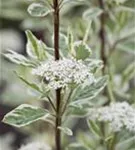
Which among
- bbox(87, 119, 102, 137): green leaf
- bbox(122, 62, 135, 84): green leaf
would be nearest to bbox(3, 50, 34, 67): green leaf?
bbox(87, 119, 102, 137): green leaf

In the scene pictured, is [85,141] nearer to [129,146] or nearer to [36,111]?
[129,146]

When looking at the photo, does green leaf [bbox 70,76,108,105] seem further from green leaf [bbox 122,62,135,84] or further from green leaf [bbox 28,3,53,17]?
green leaf [bbox 122,62,135,84]

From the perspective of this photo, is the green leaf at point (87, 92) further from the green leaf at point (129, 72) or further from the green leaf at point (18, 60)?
the green leaf at point (129, 72)

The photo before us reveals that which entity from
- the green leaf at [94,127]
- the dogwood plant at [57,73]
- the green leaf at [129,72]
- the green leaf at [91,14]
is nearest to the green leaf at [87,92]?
the dogwood plant at [57,73]

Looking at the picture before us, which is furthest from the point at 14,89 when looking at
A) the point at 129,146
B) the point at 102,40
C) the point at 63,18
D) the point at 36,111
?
the point at 36,111

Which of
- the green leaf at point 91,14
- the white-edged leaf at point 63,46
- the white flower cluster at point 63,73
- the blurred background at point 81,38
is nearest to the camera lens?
the white flower cluster at point 63,73

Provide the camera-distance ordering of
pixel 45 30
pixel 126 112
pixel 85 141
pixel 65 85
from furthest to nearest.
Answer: pixel 45 30 → pixel 85 141 → pixel 126 112 → pixel 65 85
